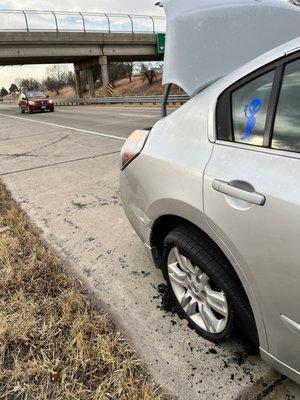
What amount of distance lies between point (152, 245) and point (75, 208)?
2501 millimetres

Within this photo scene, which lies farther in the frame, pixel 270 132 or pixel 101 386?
pixel 101 386

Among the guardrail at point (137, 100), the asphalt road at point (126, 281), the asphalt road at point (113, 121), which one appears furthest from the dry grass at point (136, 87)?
the asphalt road at point (126, 281)

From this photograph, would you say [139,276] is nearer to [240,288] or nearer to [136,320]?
[136,320]

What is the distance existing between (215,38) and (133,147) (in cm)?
92

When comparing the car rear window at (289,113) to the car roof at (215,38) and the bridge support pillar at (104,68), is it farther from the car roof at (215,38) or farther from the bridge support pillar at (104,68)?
the bridge support pillar at (104,68)

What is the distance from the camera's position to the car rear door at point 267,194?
1.56 meters

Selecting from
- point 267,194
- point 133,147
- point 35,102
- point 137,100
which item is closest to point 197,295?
point 267,194

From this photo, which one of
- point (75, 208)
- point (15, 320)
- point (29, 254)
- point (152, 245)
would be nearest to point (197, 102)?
point (152, 245)

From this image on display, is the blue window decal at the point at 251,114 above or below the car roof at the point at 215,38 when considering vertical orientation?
below

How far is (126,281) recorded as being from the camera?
3178 millimetres

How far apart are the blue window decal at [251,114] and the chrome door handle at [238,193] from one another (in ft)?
0.91

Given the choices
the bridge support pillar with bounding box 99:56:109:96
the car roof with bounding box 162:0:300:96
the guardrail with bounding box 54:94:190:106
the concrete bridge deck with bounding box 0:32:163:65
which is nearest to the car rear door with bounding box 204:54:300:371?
the car roof with bounding box 162:0:300:96

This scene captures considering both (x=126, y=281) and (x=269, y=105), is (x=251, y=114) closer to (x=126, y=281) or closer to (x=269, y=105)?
(x=269, y=105)

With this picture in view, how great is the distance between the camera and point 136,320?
8.77 ft
